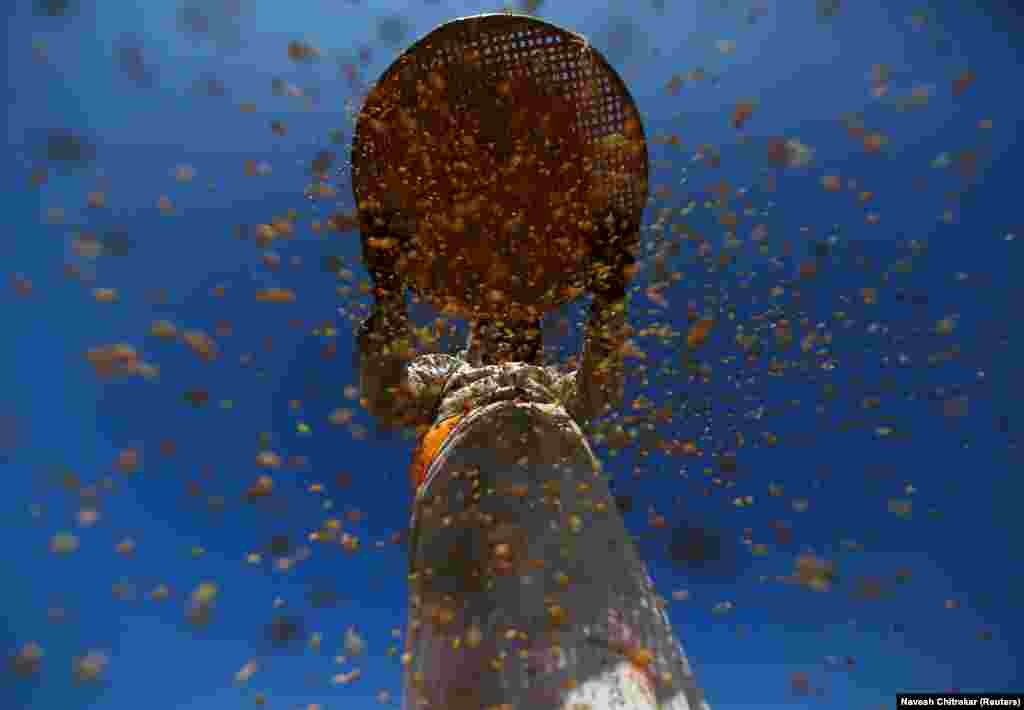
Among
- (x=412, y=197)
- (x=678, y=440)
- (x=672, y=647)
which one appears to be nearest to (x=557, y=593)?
(x=672, y=647)

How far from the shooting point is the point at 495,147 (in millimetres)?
2348

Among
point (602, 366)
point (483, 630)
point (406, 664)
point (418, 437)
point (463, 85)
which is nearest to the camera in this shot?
point (483, 630)

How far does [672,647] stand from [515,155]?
1.75 m

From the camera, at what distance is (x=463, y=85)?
2326mm

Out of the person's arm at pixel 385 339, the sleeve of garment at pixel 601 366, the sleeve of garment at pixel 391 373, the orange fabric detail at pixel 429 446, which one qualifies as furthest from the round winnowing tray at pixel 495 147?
the orange fabric detail at pixel 429 446

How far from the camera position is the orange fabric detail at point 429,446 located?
2211 millimetres

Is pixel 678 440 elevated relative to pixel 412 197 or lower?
lower

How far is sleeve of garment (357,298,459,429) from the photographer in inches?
93.6

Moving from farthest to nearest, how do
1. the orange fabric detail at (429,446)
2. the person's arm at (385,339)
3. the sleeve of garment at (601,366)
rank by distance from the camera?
the sleeve of garment at (601,366)
the person's arm at (385,339)
the orange fabric detail at (429,446)

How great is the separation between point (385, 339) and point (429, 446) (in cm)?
45

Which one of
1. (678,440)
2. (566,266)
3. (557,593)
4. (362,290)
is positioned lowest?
(557,593)

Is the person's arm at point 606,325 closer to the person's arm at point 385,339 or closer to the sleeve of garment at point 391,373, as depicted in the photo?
the sleeve of garment at point 391,373

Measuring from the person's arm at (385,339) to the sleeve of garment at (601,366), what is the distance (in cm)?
72

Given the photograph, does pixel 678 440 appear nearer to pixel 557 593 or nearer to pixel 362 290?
pixel 557 593
